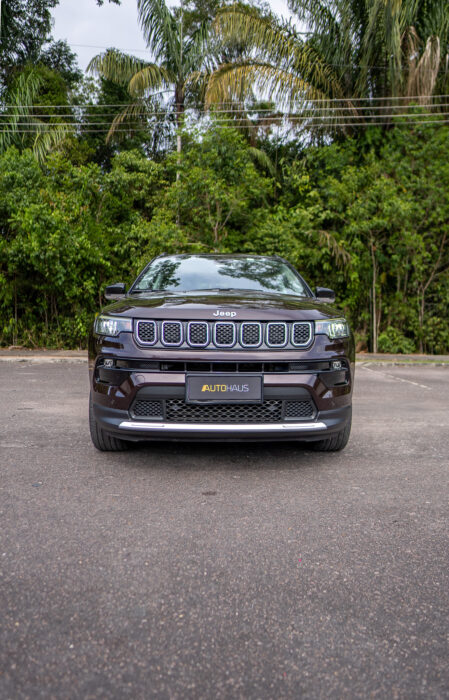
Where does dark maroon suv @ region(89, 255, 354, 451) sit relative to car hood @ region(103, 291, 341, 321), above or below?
below

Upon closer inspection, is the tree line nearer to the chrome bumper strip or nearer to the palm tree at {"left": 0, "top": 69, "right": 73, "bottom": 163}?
the palm tree at {"left": 0, "top": 69, "right": 73, "bottom": 163}

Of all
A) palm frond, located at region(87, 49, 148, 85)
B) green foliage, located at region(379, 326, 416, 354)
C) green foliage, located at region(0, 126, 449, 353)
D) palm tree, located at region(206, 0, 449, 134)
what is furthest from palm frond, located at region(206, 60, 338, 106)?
green foliage, located at region(379, 326, 416, 354)

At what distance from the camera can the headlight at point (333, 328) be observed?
13.6 feet

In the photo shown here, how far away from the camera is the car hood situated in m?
4.03

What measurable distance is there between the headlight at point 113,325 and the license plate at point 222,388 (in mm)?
567

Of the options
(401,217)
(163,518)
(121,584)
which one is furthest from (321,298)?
(401,217)

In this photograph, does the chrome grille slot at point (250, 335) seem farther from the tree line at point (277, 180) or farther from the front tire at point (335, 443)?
the tree line at point (277, 180)

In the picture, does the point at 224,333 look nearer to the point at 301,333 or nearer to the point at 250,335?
the point at 250,335

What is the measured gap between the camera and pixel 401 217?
14.1 m

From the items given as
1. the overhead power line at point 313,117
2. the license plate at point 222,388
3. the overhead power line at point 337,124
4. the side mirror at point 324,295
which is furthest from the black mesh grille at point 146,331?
the overhead power line at point 313,117

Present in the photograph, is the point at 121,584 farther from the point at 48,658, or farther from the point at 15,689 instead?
the point at 15,689

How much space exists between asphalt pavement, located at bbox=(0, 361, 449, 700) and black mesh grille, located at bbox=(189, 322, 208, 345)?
36.3 inches

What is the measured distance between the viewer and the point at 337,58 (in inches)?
663

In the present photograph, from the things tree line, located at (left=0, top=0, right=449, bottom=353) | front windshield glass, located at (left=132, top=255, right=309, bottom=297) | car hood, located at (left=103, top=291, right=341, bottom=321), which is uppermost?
tree line, located at (left=0, top=0, right=449, bottom=353)
